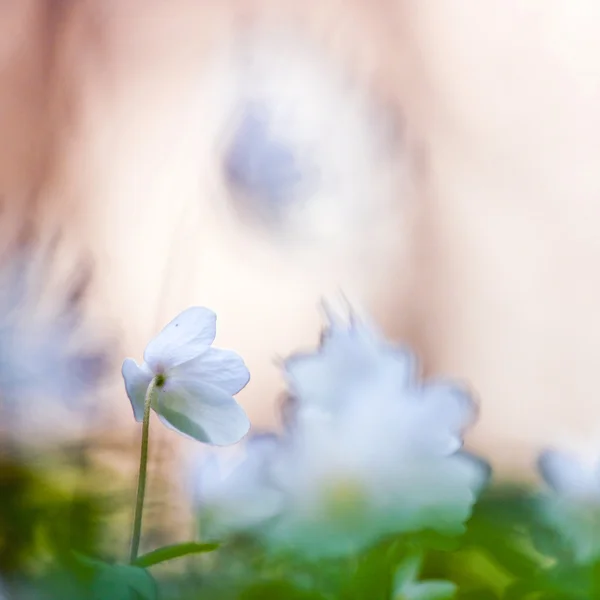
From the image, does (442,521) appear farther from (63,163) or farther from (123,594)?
(63,163)

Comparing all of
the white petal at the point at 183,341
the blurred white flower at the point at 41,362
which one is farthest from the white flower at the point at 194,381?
the blurred white flower at the point at 41,362

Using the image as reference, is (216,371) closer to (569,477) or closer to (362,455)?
(362,455)

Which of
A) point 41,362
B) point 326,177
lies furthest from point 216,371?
point 326,177

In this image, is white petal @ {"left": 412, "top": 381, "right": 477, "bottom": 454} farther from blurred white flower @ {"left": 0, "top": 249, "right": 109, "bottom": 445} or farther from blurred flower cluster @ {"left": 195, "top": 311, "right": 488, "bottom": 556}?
blurred white flower @ {"left": 0, "top": 249, "right": 109, "bottom": 445}

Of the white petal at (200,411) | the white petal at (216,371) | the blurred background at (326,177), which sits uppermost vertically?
the blurred background at (326,177)

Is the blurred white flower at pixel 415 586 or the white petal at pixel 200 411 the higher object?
the white petal at pixel 200 411

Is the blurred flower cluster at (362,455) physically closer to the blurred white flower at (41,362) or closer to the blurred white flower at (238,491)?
the blurred white flower at (238,491)

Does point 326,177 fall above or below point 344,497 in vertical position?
above

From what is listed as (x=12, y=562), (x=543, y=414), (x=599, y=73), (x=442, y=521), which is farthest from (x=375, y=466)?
(x=599, y=73)
